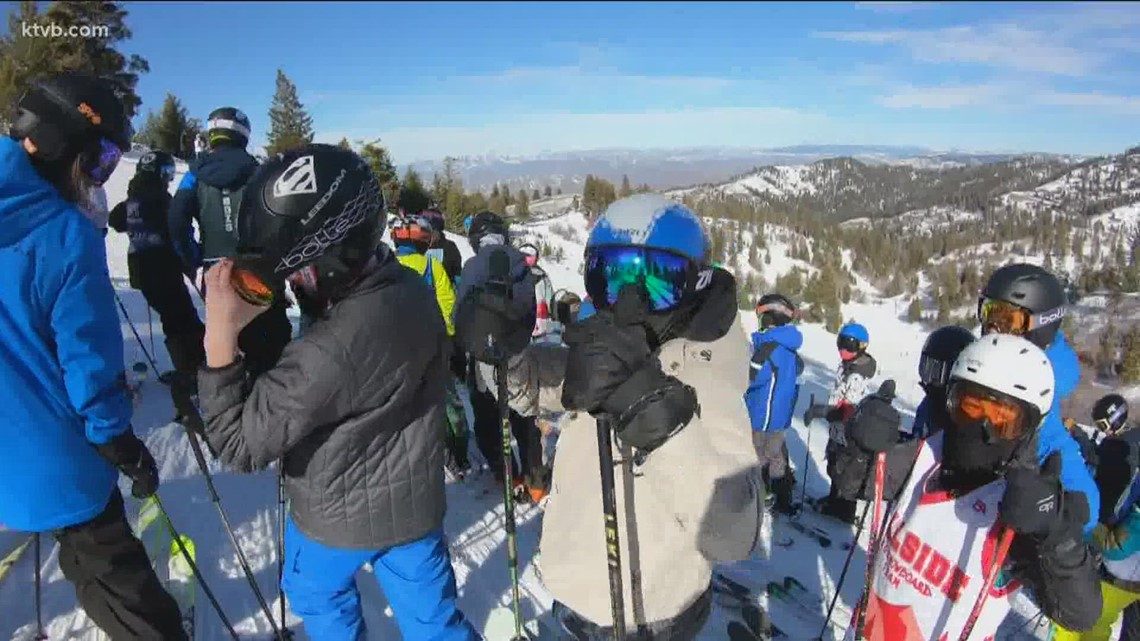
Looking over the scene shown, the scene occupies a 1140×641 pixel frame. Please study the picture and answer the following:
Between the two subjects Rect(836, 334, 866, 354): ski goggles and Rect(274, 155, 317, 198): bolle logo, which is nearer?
Rect(274, 155, 317, 198): bolle logo

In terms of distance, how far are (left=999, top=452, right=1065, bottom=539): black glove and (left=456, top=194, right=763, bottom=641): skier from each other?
0.84 meters

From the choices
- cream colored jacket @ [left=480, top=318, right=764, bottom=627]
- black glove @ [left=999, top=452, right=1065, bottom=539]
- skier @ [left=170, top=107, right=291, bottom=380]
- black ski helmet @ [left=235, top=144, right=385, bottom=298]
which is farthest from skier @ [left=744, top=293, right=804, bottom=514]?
black ski helmet @ [left=235, top=144, right=385, bottom=298]

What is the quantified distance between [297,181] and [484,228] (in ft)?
11.7

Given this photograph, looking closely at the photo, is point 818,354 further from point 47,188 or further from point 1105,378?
point 47,188

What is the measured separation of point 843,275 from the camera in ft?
261

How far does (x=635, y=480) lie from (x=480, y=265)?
1483mm

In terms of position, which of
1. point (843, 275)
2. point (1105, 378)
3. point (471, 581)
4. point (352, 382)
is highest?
point (352, 382)

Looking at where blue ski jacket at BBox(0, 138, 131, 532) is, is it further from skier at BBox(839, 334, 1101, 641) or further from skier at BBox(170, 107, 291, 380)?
skier at BBox(839, 334, 1101, 641)

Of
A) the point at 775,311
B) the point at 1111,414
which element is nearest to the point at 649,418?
the point at 775,311

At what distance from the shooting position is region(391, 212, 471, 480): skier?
4953 mm

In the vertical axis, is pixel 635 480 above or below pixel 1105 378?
above

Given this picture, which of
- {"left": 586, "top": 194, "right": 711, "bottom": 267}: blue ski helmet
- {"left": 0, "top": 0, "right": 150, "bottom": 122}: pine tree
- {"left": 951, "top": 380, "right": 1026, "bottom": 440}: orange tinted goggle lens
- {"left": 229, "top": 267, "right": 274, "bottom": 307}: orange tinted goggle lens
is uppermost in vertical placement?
{"left": 0, "top": 0, "right": 150, "bottom": 122}: pine tree

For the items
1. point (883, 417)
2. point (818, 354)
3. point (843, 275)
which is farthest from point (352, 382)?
point (843, 275)

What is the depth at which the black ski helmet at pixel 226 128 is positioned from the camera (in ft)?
13.1
